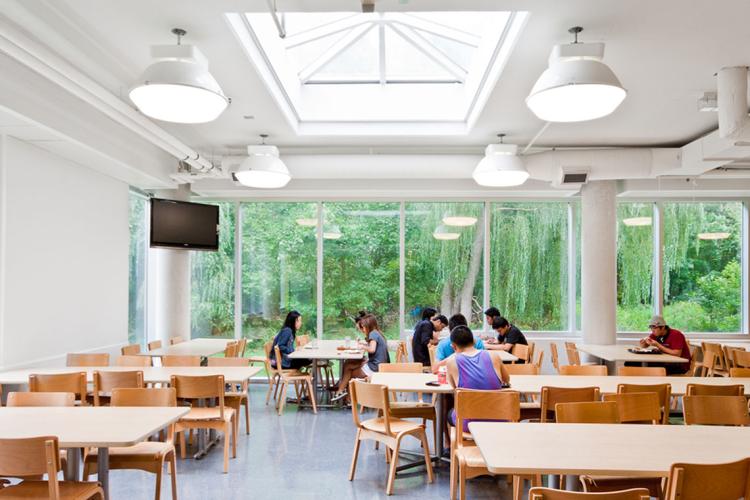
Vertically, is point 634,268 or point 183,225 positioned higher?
point 183,225

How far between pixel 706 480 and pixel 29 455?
3430 millimetres

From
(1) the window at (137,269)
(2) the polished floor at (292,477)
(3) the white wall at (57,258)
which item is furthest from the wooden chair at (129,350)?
(1) the window at (137,269)

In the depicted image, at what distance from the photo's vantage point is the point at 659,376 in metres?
6.09

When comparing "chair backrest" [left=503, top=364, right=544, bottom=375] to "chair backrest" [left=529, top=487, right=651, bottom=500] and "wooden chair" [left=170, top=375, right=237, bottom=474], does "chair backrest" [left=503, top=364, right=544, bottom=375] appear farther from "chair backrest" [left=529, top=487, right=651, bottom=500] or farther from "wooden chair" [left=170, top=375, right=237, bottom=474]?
"chair backrest" [left=529, top=487, right=651, bottom=500]

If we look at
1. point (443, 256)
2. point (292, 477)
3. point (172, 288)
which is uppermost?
point (443, 256)

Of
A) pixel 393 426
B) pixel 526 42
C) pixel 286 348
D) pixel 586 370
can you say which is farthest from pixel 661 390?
pixel 286 348

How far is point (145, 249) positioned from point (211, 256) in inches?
46.5

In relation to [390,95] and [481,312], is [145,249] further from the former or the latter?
[481,312]

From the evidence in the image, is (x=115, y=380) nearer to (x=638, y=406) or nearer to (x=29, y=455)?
(x=29, y=455)

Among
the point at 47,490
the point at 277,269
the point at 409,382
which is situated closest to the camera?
the point at 47,490

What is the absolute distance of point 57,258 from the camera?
7180mm

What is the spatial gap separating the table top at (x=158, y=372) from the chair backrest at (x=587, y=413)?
3.10 m

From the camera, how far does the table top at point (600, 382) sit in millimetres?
5244

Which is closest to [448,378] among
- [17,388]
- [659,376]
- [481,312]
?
[659,376]
